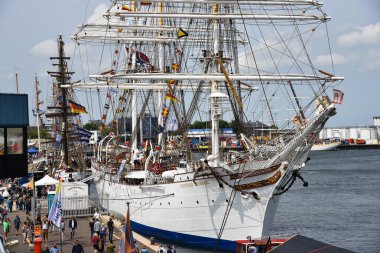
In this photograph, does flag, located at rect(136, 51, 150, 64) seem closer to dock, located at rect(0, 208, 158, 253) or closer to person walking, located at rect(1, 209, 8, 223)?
dock, located at rect(0, 208, 158, 253)

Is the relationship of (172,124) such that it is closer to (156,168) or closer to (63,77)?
(156,168)

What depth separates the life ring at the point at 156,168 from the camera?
3884 centimetres

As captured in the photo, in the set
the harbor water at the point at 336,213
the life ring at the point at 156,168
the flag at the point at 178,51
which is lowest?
the harbor water at the point at 336,213

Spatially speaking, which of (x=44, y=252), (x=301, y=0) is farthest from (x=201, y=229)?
(x=301, y=0)

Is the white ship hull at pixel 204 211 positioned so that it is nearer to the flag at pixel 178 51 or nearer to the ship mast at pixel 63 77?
the flag at pixel 178 51

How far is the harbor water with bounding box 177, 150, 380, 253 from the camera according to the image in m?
39.1

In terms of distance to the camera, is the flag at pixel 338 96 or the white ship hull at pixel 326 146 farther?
the white ship hull at pixel 326 146

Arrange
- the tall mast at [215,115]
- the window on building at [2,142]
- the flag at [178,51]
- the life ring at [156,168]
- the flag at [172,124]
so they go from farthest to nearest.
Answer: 1. the flag at [178,51]
2. the flag at [172,124]
3. the life ring at [156,168]
4. the tall mast at [215,115]
5. the window on building at [2,142]

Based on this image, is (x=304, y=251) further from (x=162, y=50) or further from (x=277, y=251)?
(x=162, y=50)

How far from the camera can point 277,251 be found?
1869cm

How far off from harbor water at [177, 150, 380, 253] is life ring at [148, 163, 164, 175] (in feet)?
19.3

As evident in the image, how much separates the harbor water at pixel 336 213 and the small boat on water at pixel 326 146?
354 feet

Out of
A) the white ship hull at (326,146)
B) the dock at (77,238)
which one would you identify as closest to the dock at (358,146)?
the white ship hull at (326,146)

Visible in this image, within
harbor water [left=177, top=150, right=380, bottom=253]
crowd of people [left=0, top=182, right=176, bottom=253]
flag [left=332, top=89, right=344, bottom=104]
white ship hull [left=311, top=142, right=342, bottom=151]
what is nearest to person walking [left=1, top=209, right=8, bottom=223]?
crowd of people [left=0, top=182, right=176, bottom=253]
